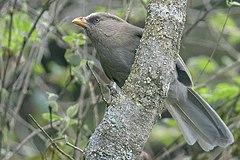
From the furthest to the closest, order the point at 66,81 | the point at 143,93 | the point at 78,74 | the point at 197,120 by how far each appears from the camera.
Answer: the point at 66,81 < the point at 197,120 < the point at 78,74 < the point at 143,93

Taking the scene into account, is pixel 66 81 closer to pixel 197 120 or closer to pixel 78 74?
pixel 78 74

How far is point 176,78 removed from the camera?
4.46 m

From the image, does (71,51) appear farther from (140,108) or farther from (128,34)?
(140,108)

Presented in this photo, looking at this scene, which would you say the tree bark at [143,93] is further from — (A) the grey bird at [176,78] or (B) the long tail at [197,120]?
(B) the long tail at [197,120]

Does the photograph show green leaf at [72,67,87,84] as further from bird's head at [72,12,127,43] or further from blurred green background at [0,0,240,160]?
bird's head at [72,12,127,43]

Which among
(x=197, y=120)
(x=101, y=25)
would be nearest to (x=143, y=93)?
(x=101, y=25)

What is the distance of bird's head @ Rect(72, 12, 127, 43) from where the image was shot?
181 inches

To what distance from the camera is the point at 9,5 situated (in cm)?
515

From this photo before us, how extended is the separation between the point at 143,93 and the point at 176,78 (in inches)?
55.8

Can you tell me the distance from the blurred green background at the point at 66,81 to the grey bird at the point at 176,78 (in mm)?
144

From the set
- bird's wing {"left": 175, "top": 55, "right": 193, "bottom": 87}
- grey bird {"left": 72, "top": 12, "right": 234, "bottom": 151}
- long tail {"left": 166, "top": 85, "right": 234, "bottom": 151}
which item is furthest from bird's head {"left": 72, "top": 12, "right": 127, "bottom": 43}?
long tail {"left": 166, "top": 85, "right": 234, "bottom": 151}

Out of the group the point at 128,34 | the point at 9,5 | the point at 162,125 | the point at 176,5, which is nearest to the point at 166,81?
the point at 176,5

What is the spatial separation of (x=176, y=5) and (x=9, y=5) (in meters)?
2.27

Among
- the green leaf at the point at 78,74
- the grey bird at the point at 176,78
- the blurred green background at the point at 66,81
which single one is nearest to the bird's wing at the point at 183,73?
the grey bird at the point at 176,78
